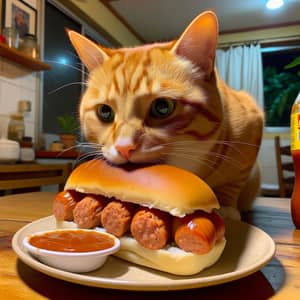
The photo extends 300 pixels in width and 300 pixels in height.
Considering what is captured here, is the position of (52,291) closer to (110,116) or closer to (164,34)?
(110,116)

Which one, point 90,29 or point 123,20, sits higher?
point 123,20

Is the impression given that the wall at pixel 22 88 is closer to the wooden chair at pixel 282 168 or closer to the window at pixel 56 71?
the window at pixel 56 71

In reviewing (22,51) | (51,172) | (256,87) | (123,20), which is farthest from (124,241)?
(256,87)

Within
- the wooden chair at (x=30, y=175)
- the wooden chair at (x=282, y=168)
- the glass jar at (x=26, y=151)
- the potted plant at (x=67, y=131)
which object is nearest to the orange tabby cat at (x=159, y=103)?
the wooden chair at (x=30, y=175)

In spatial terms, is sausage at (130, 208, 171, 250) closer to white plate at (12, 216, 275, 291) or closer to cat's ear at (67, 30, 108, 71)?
white plate at (12, 216, 275, 291)

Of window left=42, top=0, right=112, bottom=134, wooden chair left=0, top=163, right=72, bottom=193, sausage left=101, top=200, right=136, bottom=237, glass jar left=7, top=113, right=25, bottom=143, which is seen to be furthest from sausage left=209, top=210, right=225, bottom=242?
window left=42, top=0, right=112, bottom=134
